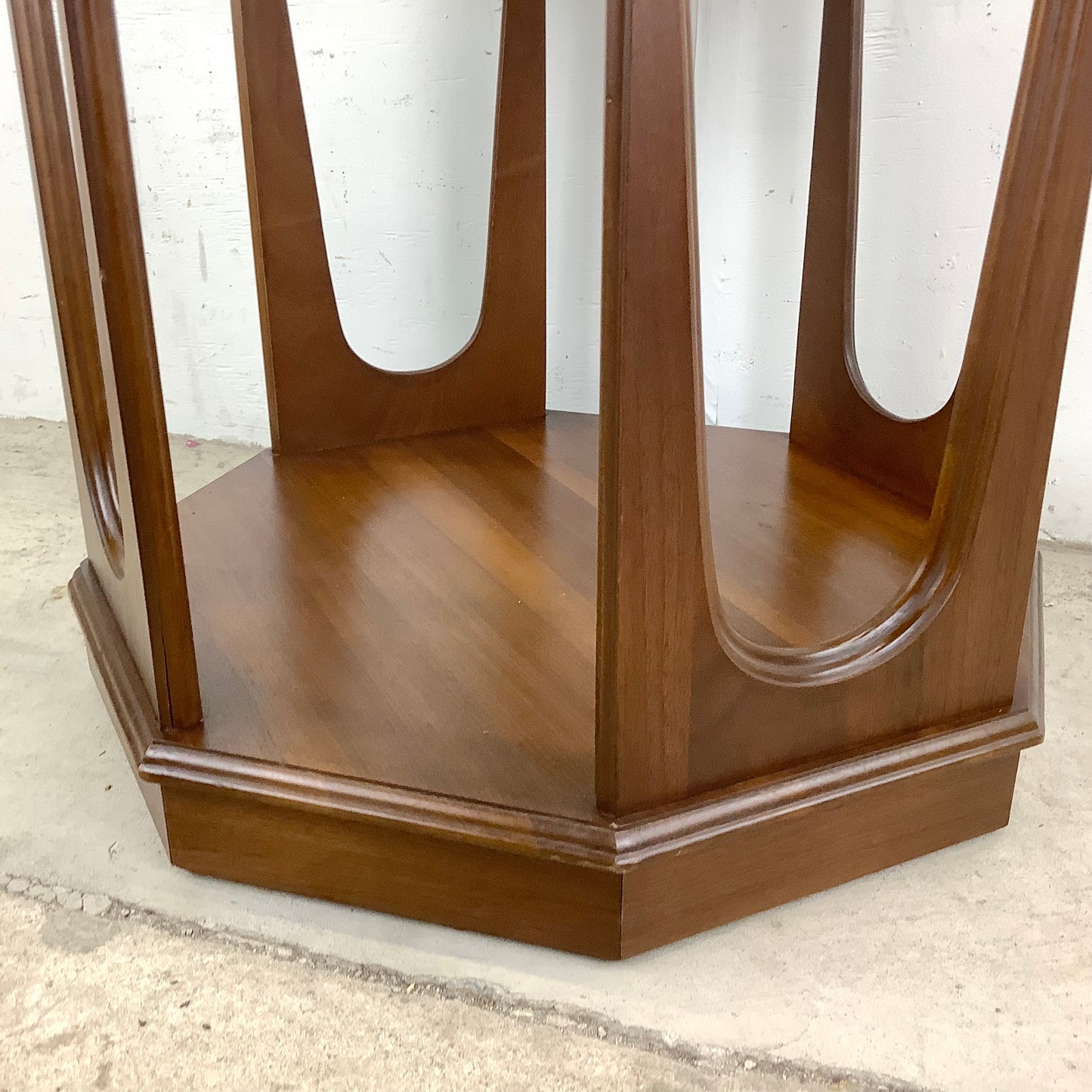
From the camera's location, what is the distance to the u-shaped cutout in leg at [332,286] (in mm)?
1093

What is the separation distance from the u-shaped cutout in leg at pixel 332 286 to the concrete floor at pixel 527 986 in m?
0.54

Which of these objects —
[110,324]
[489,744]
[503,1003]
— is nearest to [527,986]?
[503,1003]

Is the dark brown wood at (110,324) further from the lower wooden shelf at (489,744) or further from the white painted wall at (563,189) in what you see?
the white painted wall at (563,189)

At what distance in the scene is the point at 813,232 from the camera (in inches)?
44.5

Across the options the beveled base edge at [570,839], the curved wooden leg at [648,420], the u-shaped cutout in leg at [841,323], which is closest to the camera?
the curved wooden leg at [648,420]

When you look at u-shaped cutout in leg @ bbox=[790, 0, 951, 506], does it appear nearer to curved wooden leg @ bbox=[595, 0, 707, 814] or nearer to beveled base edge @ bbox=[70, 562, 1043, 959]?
beveled base edge @ bbox=[70, 562, 1043, 959]

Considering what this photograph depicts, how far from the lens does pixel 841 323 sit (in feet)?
3.66

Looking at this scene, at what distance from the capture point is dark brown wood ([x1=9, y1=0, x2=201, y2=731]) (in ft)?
1.90

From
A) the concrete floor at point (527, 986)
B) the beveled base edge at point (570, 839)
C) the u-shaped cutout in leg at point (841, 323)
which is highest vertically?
the u-shaped cutout in leg at point (841, 323)

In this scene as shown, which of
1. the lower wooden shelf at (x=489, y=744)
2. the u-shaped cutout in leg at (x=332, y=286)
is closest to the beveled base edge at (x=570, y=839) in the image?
the lower wooden shelf at (x=489, y=744)

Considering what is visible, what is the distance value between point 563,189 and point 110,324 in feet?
2.89

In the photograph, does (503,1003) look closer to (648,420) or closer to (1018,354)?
(648,420)

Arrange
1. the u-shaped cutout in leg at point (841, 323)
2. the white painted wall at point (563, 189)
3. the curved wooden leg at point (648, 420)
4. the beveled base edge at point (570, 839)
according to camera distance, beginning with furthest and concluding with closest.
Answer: the white painted wall at point (563, 189), the u-shaped cutout in leg at point (841, 323), the beveled base edge at point (570, 839), the curved wooden leg at point (648, 420)

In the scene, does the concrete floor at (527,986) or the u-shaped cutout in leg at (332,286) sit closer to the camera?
the concrete floor at (527,986)
